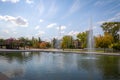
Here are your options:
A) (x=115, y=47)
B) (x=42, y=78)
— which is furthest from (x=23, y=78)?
(x=115, y=47)

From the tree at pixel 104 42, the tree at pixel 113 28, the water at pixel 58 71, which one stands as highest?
the tree at pixel 113 28

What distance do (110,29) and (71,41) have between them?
24908mm

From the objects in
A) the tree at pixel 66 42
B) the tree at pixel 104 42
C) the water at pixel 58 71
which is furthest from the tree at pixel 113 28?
the water at pixel 58 71

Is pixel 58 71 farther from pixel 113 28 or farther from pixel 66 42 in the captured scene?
pixel 66 42

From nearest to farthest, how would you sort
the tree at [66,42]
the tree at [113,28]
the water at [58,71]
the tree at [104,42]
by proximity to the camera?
the water at [58,71] < the tree at [104,42] < the tree at [113,28] < the tree at [66,42]

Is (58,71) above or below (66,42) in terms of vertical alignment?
below

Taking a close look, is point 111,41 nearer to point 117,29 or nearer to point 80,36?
point 117,29

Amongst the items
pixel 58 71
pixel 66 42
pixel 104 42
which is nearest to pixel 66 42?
pixel 66 42

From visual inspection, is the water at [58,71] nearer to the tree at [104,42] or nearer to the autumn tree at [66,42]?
the tree at [104,42]

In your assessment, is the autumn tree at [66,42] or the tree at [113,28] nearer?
the tree at [113,28]

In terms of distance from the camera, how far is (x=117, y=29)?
215ft

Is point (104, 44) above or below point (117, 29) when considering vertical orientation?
below

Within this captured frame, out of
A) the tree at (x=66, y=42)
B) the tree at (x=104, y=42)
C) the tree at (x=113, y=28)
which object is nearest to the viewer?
the tree at (x=104, y=42)

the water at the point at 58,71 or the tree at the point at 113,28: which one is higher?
the tree at the point at 113,28
